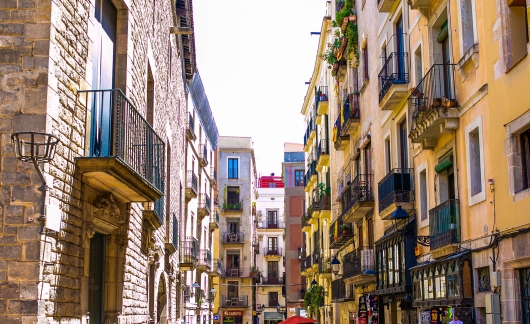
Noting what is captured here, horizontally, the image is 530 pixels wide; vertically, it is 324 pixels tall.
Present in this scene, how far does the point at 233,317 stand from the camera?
72.2 metres

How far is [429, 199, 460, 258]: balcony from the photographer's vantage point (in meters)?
14.6

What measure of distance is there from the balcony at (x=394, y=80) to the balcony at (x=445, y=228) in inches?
167

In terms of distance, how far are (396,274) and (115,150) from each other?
34.9 feet

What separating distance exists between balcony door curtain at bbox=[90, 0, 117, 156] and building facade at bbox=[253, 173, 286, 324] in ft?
203

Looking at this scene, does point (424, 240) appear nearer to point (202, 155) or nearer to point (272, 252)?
point (202, 155)

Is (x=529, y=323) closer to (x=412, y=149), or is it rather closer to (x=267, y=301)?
(x=412, y=149)

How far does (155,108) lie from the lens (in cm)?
1777

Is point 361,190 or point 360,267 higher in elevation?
point 361,190

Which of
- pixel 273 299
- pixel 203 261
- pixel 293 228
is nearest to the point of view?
pixel 203 261

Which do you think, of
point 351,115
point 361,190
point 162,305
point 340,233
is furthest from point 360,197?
point 162,305

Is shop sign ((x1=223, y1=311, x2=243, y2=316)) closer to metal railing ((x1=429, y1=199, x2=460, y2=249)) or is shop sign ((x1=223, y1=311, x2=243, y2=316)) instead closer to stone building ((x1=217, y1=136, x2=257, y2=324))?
stone building ((x1=217, y1=136, x2=257, y2=324))

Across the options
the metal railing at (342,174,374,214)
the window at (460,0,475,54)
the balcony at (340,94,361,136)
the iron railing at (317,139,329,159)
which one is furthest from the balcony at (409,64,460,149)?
the iron railing at (317,139,329,159)

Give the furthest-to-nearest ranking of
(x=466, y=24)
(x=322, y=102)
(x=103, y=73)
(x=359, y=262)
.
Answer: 1. (x=322, y=102)
2. (x=359, y=262)
3. (x=466, y=24)
4. (x=103, y=73)

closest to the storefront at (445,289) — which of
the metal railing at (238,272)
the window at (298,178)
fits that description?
the metal railing at (238,272)
